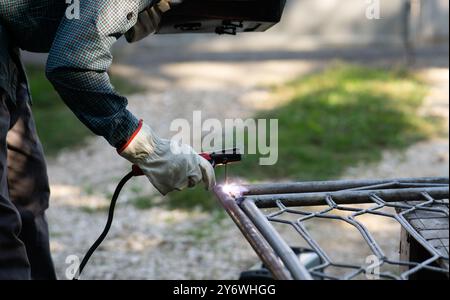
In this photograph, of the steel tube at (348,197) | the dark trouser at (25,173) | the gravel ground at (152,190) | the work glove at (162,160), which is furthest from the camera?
the gravel ground at (152,190)

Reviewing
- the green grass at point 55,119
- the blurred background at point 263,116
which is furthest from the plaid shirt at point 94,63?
the green grass at point 55,119

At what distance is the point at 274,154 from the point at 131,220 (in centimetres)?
119

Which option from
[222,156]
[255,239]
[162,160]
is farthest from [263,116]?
[255,239]

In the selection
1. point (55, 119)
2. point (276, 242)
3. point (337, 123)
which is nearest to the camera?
point (276, 242)

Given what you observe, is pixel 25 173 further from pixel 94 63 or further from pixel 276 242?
pixel 276 242

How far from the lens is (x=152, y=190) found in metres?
4.96

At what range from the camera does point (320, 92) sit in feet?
21.2

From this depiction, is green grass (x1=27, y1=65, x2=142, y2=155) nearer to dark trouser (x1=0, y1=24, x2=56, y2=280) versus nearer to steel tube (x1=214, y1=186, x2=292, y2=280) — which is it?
dark trouser (x1=0, y1=24, x2=56, y2=280)

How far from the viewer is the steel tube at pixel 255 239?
156 centimetres

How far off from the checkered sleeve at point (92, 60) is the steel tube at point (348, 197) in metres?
0.43

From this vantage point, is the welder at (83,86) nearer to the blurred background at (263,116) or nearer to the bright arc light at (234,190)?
the bright arc light at (234,190)

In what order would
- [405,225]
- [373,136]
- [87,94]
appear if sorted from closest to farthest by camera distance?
[405,225], [87,94], [373,136]

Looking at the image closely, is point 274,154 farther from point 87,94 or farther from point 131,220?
point 87,94
